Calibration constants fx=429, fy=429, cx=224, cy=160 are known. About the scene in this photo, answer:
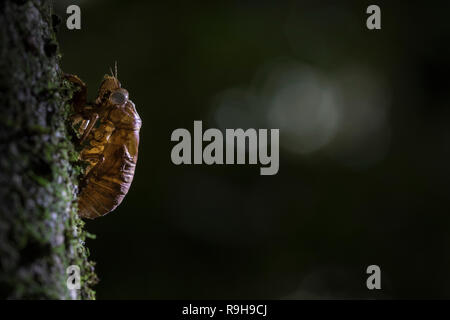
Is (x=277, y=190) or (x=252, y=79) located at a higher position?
(x=252, y=79)

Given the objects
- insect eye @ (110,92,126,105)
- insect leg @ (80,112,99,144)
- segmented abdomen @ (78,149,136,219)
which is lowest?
segmented abdomen @ (78,149,136,219)

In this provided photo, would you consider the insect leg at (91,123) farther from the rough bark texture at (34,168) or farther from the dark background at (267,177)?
the dark background at (267,177)

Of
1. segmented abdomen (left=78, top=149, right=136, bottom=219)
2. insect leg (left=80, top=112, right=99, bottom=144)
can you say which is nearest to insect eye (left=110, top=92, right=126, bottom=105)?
insect leg (left=80, top=112, right=99, bottom=144)

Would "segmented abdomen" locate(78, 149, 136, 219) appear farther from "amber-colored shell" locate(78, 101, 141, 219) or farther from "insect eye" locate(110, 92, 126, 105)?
"insect eye" locate(110, 92, 126, 105)

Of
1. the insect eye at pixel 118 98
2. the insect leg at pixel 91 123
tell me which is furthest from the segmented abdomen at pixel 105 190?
the insect eye at pixel 118 98
